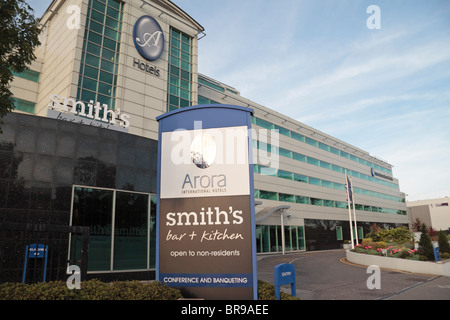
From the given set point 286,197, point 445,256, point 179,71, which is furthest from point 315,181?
point 179,71

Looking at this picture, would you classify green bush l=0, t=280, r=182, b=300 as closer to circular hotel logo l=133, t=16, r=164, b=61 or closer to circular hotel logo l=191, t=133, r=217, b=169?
circular hotel logo l=191, t=133, r=217, b=169

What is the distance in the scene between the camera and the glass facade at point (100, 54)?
27047 mm

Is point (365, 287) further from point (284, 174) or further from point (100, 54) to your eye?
point (284, 174)

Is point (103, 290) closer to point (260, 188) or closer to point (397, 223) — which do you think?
point (260, 188)

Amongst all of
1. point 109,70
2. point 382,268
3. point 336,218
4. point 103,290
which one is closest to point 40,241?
point 103,290

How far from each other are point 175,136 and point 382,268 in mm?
19997

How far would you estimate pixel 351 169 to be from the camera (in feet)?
204

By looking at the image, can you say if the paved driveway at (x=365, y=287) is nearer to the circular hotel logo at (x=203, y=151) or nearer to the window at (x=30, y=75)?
the circular hotel logo at (x=203, y=151)

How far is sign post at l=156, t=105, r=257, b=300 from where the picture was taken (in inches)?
295

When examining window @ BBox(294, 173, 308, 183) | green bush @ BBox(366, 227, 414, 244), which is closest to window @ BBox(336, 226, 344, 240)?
window @ BBox(294, 173, 308, 183)

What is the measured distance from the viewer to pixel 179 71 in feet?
111

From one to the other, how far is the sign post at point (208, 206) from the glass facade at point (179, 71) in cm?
2421

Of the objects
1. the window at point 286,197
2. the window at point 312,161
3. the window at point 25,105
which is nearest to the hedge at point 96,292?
the window at point 25,105
